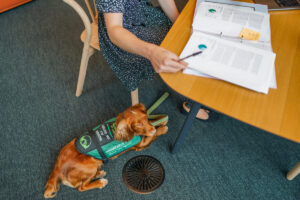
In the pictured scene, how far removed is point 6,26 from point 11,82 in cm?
78

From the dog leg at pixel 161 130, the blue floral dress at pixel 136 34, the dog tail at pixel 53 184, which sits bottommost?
the dog tail at pixel 53 184

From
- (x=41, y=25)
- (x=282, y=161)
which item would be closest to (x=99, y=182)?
(x=282, y=161)

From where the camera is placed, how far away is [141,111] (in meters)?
1.00

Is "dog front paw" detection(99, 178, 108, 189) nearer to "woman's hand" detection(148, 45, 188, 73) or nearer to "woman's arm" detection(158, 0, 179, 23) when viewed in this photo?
"woman's hand" detection(148, 45, 188, 73)

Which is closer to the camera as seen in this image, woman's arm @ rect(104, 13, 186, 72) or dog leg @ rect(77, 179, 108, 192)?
woman's arm @ rect(104, 13, 186, 72)

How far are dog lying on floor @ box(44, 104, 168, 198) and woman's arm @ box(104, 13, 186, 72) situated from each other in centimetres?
33

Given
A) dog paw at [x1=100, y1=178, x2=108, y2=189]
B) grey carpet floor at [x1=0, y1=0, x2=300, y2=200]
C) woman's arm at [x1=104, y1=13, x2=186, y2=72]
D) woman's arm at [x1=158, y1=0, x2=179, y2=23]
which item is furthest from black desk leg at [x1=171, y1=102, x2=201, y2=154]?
woman's arm at [x1=158, y1=0, x2=179, y2=23]

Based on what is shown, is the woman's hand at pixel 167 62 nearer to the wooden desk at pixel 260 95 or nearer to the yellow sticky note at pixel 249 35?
the wooden desk at pixel 260 95

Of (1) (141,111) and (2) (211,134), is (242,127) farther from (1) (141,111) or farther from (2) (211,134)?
(1) (141,111)

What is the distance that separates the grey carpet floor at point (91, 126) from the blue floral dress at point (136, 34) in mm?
435

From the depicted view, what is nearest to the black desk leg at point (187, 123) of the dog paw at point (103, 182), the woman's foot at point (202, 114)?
the woman's foot at point (202, 114)

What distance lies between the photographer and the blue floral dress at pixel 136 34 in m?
1.01

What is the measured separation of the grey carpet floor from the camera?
115 centimetres

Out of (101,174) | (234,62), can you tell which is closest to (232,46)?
(234,62)
